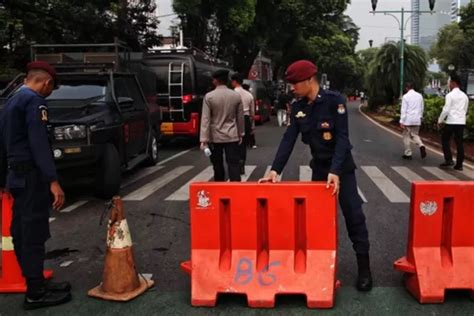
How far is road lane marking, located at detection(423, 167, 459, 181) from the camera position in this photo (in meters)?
10.8

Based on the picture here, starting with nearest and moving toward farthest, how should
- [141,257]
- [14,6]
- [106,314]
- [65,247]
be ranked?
[106,314], [141,257], [65,247], [14,6]

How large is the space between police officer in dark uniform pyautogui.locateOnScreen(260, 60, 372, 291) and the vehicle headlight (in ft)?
13.0

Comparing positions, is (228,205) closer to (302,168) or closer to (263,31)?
(302,168)

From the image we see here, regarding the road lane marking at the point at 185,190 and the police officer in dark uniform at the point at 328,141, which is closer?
the police officer in dark uniform at the point at 328,141

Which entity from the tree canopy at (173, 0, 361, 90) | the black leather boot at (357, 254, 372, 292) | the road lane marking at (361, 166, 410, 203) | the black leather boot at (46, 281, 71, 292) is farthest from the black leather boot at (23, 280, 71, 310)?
the tree canopy at (173, 0, 361, 90)

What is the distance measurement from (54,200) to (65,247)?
6.22 feet

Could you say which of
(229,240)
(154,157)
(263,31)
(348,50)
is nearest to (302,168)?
(154,157)

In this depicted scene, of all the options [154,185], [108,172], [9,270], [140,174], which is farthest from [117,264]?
[140,174]

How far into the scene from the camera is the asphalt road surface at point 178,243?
4.51 metres

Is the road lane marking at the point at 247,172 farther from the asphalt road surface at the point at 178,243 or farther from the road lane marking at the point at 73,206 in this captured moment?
the road lane marking at the point at 73,206

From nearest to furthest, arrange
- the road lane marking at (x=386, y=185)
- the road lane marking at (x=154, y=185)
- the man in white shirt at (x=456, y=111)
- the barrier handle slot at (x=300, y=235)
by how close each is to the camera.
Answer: the barrier handle slot at (x=300, y=235), the road lane marking at (x=386, y=185), the road lane marking at (x=154, y=185), the man in white shirt at (x=456, y=111)

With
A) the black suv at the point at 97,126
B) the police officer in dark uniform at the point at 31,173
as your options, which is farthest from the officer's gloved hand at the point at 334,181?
the black suv at the point at 97,126

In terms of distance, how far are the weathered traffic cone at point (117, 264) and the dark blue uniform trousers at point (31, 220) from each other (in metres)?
0.51

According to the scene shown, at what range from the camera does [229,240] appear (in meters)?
4.68
